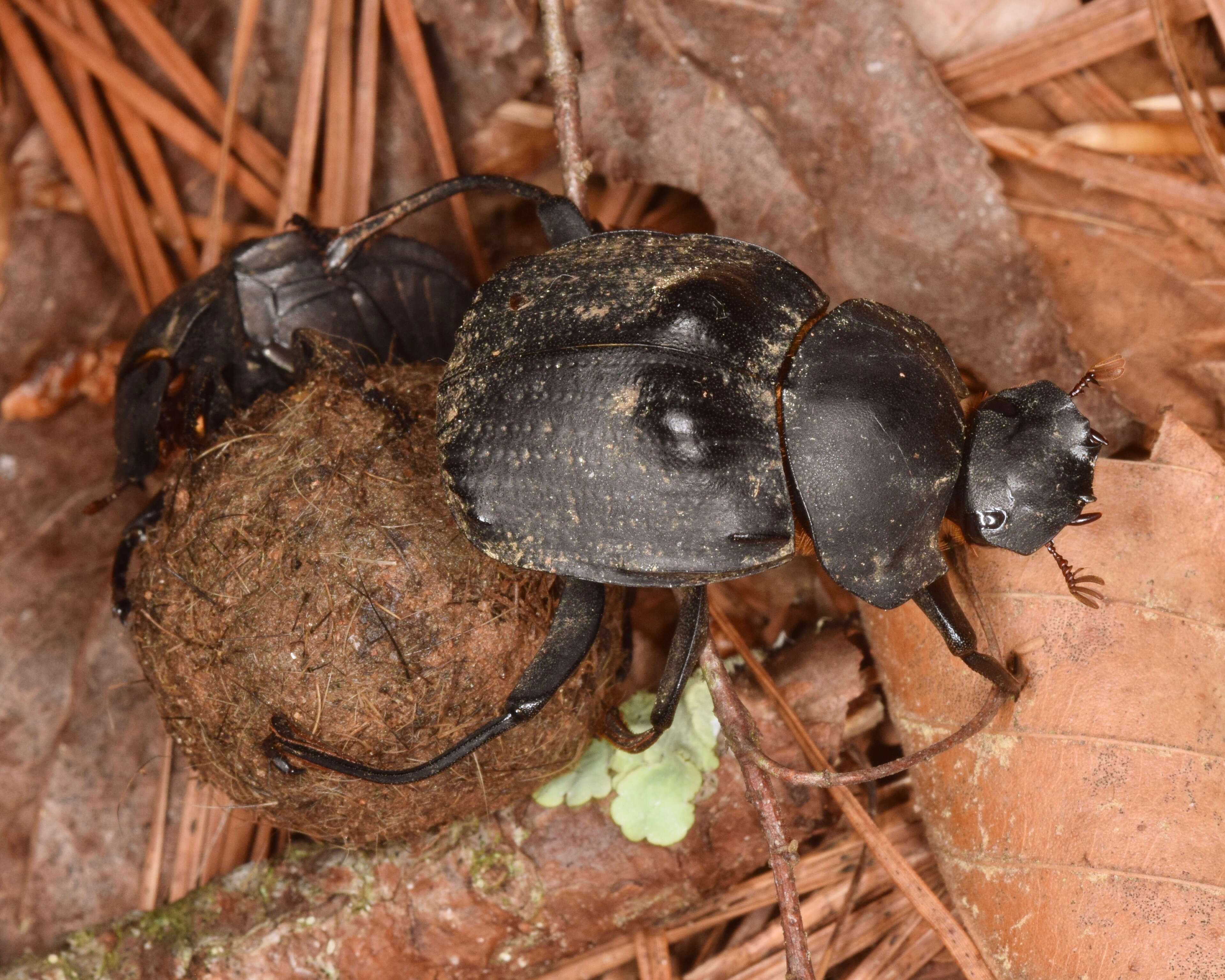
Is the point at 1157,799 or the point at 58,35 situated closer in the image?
the point at 1157,799

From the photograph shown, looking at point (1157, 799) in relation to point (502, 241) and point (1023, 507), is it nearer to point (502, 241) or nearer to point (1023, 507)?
point (1023, 507)

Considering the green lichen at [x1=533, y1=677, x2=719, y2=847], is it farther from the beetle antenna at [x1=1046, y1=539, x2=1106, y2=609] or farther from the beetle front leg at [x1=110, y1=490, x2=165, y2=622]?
the beetle front leg at [x1=110, y1=490, x2=165, y2=622]

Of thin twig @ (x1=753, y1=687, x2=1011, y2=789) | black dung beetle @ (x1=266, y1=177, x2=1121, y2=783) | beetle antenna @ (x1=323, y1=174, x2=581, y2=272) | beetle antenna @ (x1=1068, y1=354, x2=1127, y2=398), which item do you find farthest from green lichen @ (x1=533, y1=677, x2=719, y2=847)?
beetle antenna @ (x1=323, y1=174, x2=581, y2=272)

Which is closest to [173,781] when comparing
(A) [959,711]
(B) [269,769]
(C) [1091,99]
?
(B) [269,769]

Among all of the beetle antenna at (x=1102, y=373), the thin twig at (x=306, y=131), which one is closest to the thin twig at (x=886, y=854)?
the beetle antenna at (x=1102, y=373)

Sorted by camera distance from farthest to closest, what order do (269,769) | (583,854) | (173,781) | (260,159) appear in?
(260,159) < (173,781) < (583,854) < (269,769)

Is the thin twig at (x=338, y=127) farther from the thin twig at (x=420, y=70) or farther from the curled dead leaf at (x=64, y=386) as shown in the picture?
the curled dead leaf at (x=64, y=386)

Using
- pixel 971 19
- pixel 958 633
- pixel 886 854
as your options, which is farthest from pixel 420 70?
pixel 886 854
